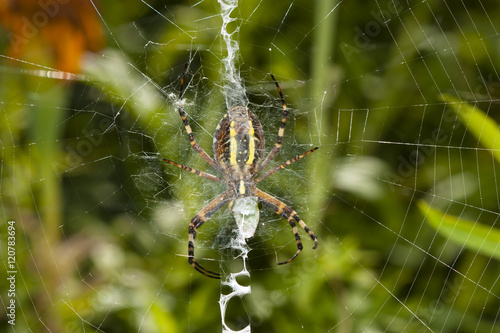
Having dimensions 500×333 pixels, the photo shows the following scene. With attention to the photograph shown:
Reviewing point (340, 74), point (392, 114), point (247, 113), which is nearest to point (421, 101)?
point (392, 114)

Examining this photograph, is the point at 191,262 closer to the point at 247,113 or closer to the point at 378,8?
the point at 247,113

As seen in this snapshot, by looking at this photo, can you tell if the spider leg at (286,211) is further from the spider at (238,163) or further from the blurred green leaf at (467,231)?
the blurred green leaf at (467,231)

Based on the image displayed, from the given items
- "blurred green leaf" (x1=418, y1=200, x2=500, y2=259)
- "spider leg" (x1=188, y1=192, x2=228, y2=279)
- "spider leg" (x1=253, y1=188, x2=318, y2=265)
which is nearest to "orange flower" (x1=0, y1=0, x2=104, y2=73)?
"spider leg" (x1=188, y1=192, x2=228, y2=279)

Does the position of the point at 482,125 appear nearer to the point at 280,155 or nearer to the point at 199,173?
the point at 280,155

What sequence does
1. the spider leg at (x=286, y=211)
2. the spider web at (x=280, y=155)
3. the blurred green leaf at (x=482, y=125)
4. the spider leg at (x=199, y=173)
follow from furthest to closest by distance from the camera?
the spider leg at (x=286, y=211)
the spider leg at (x=199, y=173)
the spider web at (x=280, y=155)
the blurred green leaf at (x=482, y=125)

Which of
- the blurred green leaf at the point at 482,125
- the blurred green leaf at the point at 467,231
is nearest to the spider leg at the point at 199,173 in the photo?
the blurred green leaf at the point at 467,231

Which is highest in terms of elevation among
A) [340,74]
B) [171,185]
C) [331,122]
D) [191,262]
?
[340,74]

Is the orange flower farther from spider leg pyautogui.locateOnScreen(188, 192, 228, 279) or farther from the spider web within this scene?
spider leg pyautogui.locateOnScreen(188, 192, 228, 279)
